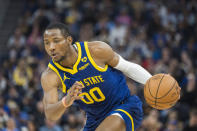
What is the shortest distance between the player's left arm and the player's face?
1.25 feet

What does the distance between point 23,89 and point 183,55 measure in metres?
4.60

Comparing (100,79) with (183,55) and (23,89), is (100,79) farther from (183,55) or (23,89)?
(23,89)

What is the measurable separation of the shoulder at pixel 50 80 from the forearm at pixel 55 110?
31 cm

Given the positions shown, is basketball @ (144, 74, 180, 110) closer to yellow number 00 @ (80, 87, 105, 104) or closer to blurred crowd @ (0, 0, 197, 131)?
yellow number 00 @ (80, 87, 105, 104)

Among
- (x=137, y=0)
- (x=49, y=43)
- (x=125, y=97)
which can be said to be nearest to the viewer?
(x=49, y=43)

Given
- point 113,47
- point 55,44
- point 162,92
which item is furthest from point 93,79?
point 113,47

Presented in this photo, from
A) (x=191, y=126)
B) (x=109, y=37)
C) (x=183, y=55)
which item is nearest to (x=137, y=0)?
(x=109, y=37)

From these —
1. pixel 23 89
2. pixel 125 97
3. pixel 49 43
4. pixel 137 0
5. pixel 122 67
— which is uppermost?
pixel 49 43

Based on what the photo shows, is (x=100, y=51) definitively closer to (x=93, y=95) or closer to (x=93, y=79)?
(x=93, y=79)

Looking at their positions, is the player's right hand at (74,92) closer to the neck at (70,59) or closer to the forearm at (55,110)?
the forearm at (55,110)

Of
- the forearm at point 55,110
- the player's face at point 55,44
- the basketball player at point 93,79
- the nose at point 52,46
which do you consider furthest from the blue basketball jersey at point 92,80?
the forearm at point 55,110

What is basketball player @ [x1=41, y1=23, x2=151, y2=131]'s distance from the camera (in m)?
4.28

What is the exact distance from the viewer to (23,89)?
10727 mm

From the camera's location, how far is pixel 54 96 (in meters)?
4.14
